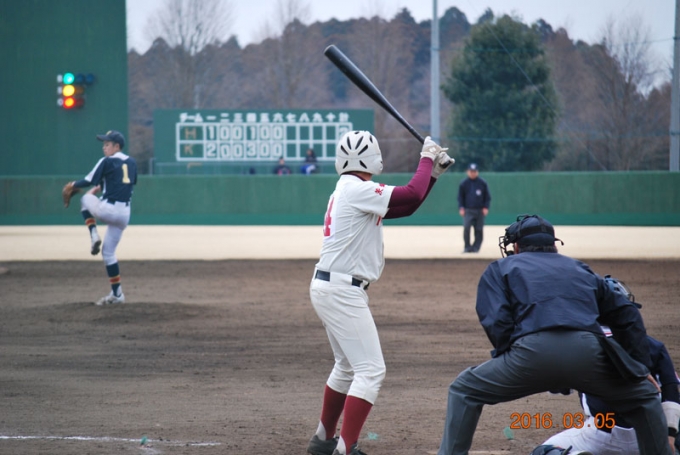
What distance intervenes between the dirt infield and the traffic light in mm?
11797

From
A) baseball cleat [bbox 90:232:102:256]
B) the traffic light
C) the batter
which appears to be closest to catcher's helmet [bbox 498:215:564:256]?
the batter

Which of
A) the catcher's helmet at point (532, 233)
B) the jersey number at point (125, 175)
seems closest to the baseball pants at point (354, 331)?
the catcher's helmet at point (532, 233)

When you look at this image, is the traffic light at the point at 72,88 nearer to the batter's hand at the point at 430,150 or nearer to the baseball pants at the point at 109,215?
the baseball pants at the point at 109,215

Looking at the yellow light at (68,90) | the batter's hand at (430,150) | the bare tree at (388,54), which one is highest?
the bare tree at (388,54)

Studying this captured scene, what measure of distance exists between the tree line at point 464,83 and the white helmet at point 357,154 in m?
25.0

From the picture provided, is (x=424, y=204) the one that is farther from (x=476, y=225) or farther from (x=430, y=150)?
(x=430, y=150)

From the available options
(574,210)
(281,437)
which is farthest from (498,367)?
(574,210)

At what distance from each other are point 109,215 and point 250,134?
19410 mm

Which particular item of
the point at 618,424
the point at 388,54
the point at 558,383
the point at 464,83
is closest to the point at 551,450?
the point at 618,424

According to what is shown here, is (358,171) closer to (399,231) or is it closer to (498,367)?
(498,367)

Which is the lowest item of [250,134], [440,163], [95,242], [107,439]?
[107,439]

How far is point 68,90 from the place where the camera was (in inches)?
1026

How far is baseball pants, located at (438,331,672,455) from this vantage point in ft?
13.4

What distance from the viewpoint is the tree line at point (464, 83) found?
34.2 metres
